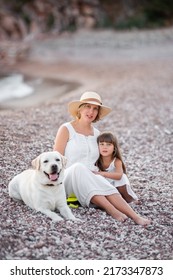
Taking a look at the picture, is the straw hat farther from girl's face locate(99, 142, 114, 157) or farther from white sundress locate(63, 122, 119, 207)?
girl's face locate(99, 142, 114, 157)

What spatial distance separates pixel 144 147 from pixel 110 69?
14.4 m

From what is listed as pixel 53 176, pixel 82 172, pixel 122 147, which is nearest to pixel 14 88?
pixel 122 147

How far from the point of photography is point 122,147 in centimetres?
958

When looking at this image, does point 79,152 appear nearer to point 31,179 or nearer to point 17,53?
point 31,179

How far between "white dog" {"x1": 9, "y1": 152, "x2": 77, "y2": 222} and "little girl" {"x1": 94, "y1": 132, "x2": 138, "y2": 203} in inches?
25.2

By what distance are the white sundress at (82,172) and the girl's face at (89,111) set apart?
20 cm

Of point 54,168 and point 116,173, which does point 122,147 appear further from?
point 54,168

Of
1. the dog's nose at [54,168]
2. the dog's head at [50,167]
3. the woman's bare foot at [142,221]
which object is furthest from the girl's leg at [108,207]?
the dog's nose at [54,168]

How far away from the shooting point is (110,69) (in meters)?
23.8

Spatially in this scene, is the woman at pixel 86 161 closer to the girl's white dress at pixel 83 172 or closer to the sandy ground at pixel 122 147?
the girl's white dress at pixel 83 172

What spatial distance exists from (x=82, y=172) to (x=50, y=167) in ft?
1.67

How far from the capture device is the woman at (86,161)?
5.53 m

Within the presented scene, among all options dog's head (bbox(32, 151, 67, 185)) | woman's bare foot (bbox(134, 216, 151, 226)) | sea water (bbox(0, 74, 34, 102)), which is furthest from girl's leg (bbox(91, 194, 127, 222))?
sea water (bbox(0, 74, 34, 102))
